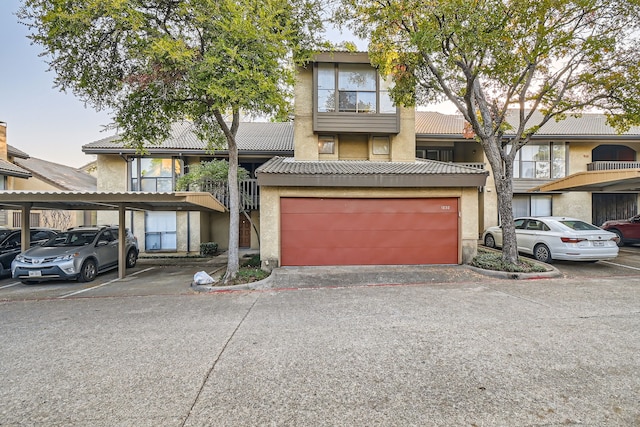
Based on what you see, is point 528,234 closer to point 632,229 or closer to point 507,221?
point 507,221

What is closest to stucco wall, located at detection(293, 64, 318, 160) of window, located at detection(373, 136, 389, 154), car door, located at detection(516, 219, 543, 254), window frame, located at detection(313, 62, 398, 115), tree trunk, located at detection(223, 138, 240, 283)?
window frame, located at detection(313, 62, 398, 115)

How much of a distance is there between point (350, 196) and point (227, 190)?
6015 mm

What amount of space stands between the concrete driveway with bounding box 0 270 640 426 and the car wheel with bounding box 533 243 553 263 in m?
3.25

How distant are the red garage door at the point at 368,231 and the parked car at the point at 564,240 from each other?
2.77 metres

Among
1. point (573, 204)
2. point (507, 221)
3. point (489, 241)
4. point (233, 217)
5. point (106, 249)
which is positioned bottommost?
point (489, 241)

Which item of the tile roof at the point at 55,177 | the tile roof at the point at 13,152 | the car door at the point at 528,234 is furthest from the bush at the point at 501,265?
the tile roof at the point at 55,177

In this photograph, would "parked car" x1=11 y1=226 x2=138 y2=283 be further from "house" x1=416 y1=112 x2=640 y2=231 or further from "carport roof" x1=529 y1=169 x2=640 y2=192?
"carport roof" x1=529 y1=169 x2=640 y2=192

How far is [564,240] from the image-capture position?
8875 mm

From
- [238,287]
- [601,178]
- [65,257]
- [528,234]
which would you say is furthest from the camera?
[601,178]

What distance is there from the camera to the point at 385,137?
12914 millimetres

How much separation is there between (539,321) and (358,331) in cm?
311

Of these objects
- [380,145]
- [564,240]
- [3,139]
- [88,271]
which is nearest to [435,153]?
[380,145]

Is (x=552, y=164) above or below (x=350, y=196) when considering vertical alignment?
above

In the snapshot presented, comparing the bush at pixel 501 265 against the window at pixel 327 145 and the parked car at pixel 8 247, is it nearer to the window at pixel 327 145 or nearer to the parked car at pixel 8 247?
the window at pixel 327 145
